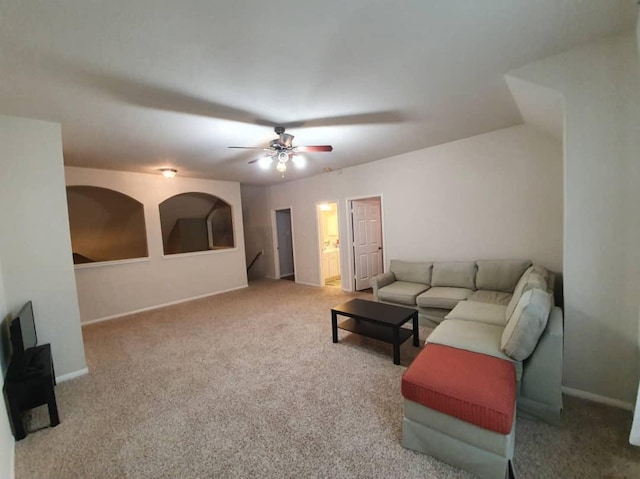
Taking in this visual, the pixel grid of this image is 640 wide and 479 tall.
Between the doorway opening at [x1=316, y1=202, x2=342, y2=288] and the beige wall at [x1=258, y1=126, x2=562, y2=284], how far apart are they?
30.2 inches

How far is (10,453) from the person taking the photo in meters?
1.70

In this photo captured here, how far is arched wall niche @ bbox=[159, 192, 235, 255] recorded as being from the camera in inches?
273

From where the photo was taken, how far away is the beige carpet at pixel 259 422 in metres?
1.60

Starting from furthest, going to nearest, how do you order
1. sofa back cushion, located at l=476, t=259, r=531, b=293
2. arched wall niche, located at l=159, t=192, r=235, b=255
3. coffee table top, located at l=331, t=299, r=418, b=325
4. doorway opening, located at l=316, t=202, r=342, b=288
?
arched wall niche, located at l=159, t=192, r=235, b=255, doorway opening, located at l=316, t=202, r=342, b=288, sofa back cushion, located at l=476, t=259, r=531, b=293, coffee table top, located at l=331, t=299, r=418, b=325

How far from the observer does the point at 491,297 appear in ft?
10.6

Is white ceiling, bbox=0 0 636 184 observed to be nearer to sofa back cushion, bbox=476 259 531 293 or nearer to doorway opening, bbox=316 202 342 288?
sofa back cushion, bbox=476 259 531 293

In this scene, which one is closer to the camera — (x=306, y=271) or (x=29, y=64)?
(x=29, y=64)

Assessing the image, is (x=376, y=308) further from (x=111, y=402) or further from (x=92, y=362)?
(x=92, y=362)

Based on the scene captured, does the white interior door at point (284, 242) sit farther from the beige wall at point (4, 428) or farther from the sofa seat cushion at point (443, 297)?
the beige wall at point (4, 428)

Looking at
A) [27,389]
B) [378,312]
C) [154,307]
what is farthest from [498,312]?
[154,307]

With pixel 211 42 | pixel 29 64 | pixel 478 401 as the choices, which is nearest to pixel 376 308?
pixel 478 401

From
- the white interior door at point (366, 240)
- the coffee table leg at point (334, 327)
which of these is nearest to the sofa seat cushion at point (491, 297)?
the coffee table leg at point (334, 327)

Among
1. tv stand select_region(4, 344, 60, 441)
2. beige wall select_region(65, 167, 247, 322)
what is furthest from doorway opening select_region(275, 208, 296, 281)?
tv stand select_region(4, 344, 60, 441)

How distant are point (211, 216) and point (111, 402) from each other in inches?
245
